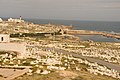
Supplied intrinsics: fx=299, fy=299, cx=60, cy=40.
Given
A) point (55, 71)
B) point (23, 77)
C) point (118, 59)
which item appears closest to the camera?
point (23, 77)

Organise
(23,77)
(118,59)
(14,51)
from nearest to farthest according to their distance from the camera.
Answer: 1. (23,77)
2. (14,51)
3. (118,59)

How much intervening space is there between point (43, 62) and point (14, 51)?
30.4 feet

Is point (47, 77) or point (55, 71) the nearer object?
point (47, 77)

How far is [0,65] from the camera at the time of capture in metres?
43.8

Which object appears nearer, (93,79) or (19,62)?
(93,79)

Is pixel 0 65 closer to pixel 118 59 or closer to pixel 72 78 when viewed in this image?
pixel 72 78

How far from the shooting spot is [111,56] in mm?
72562

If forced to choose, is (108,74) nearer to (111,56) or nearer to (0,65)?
(0,65)

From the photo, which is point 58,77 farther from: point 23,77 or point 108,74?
point 108,74

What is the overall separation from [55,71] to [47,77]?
12.5ft

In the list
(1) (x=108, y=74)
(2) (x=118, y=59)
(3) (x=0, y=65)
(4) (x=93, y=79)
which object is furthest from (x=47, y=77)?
(2) (x=118, y=59)

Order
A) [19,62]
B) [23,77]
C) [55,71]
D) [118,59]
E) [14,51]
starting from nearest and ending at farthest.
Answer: [23,77]
[55,71]
[19,62]
[14,51]
[118,59]

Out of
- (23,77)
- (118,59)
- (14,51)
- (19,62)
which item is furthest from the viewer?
(118,59)

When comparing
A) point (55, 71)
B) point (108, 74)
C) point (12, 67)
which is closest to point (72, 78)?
point (55, 71)
